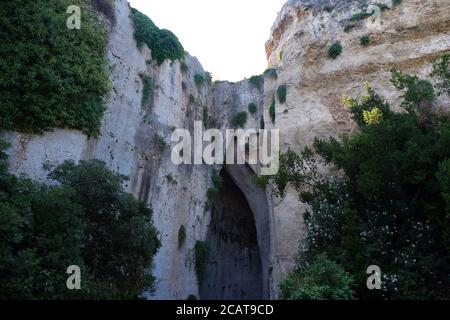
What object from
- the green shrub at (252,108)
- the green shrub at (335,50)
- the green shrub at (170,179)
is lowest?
the green shrub at (170,179)

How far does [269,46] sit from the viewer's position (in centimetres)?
2752

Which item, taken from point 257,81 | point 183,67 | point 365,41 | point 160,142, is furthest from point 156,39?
point 365,41

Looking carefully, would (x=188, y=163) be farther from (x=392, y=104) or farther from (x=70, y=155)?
(x=392, y=104)

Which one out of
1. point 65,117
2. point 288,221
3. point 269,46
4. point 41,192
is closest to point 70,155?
point 65,117

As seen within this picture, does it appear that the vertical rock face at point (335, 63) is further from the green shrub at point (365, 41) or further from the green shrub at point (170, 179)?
the green shrub at point (170, 179)

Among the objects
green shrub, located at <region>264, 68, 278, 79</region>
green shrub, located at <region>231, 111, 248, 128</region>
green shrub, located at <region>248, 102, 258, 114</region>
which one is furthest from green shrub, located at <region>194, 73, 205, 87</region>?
green shrub, located at <region>264, 68, 278, 79</region>

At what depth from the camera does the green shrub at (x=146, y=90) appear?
1989 centimetres

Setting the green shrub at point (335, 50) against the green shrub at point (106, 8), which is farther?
the green shrub at point (335, 50)

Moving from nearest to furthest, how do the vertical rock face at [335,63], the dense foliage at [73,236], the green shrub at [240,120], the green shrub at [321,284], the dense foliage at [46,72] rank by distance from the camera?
the dense foliage at [73,236], the green shrub at [321,284], the dense foliage at [46,72], the vertical rock face at [335,63], the green shrub at [240,120]

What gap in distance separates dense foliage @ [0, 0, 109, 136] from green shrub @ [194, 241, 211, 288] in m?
7.73

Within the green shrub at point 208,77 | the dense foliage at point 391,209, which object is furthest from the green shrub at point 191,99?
the dense foliage at point 391,209

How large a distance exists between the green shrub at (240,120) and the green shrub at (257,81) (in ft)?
6.91

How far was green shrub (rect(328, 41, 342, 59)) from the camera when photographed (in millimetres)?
21797

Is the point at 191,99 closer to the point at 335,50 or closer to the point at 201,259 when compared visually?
the point at 335,50
